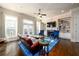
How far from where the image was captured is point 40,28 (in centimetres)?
288

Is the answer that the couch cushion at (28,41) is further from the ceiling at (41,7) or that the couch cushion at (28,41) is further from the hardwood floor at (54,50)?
the ceiling at (41,7)

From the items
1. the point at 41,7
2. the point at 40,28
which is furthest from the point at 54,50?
the point at 41,7

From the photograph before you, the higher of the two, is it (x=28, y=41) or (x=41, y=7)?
(x=41, y=7)

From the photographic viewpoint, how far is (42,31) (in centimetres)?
285

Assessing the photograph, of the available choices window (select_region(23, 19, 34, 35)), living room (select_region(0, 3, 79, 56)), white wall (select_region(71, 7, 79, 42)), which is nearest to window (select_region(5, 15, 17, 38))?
living room (select_region(0, 3, 79, 56))

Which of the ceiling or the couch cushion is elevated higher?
the ceiling

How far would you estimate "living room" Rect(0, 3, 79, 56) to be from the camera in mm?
2662

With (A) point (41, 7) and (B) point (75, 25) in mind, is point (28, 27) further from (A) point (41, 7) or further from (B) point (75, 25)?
(B) point (75, 25)

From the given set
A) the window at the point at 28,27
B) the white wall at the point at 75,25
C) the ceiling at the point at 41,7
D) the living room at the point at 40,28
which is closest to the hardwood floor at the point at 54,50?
the living room at the point at 40,28

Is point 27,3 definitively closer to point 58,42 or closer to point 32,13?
point 32,13

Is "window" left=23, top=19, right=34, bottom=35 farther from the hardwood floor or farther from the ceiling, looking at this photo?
the hardwood floor

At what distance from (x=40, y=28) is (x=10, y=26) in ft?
2.58

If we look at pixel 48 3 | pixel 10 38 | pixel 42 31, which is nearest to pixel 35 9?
pixel 48 3

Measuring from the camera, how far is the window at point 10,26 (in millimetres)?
2703
